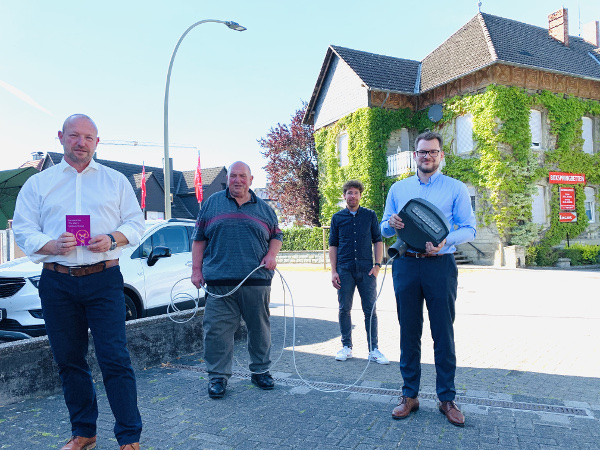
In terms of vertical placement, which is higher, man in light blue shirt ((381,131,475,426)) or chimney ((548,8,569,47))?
chimney ((548,8,569,47))

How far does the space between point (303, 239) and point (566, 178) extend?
1347cm

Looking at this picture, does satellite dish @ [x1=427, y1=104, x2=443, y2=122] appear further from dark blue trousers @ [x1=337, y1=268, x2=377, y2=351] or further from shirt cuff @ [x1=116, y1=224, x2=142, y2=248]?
shirt cuff @ [x1=116, y1=224, x2=142, y2=248]

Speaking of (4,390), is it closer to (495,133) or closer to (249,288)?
(249,288)

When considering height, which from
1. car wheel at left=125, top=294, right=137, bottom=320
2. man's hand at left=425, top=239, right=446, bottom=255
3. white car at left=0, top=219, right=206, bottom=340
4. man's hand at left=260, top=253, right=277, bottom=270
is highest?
man's hand at left=425, top=239, right=446, bottom=255

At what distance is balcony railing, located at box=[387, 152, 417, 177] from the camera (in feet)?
76.7

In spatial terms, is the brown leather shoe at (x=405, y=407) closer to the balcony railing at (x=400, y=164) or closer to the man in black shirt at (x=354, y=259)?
the man in black shirt at (x=354, y=259)

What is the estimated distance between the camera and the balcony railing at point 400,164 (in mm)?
23391

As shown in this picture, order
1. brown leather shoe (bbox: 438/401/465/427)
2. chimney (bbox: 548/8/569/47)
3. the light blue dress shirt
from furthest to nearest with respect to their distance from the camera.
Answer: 1. chimney (bbox: 548/8/569/47)
2. the light blue dress shirt
3. brown leather shoe (bbox: 438/401/465/427)

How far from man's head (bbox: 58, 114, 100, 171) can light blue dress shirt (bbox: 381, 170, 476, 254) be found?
2161 millimetres

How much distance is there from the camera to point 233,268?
4523 mm

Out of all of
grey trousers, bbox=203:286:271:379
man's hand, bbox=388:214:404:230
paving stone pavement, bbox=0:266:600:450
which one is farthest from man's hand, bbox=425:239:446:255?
grey trousers, bbox=203:286:271:379

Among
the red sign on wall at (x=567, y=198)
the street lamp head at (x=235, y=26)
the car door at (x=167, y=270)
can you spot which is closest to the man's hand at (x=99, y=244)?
the car door at (x=167, y=270)

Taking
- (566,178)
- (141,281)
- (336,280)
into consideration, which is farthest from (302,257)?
(336,280)

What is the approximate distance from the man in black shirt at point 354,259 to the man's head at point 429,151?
Answer: 1.80 metres
